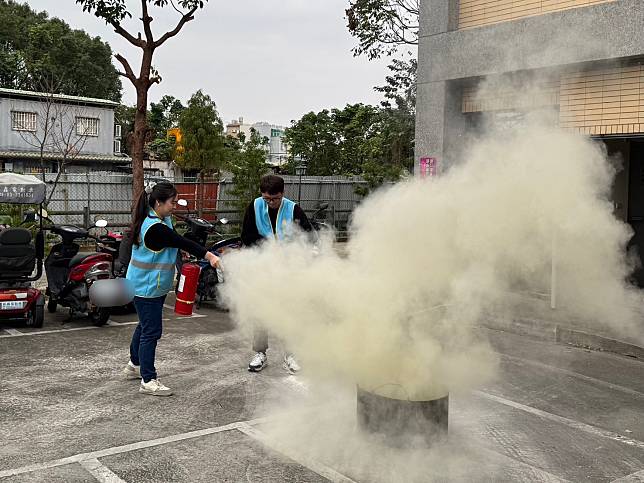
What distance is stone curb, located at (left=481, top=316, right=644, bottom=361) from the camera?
7438 millimetres

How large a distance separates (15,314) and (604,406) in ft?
21.4

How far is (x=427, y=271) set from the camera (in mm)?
4730

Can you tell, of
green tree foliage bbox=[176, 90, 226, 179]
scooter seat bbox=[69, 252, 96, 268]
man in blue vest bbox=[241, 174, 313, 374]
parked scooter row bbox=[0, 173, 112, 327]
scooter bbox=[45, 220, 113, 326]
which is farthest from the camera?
green tree foliage bbox=[176, 90, 226, 179]

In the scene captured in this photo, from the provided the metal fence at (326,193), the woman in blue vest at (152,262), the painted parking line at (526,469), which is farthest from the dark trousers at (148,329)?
the metal fence at (326,193)

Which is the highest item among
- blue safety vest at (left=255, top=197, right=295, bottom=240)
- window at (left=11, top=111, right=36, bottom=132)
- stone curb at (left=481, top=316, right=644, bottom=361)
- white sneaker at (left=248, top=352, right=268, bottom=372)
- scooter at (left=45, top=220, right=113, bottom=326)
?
window at (left=11, top=111, right=36, bottom=132)

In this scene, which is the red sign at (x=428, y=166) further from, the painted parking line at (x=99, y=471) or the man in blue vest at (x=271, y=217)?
the painted parking line at (x=99, y=471)

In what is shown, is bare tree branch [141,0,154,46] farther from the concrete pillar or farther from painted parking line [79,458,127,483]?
painted parking line [79,458,127,483]

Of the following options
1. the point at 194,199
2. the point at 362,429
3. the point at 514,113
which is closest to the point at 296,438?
the point at 362,429

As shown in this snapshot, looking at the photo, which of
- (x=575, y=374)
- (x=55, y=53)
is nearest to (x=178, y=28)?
(x=575, y=374)

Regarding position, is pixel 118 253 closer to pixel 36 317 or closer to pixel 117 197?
pixel 36 317

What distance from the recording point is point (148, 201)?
18.3ft

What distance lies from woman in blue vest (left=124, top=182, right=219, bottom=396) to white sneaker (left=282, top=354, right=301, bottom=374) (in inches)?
48.8

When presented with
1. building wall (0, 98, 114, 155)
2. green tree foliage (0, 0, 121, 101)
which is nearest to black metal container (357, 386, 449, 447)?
building wall (0, 98, 114, 155)

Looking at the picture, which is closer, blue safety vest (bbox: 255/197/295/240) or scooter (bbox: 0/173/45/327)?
blue safety vest (bbox: 255/197/295/240)
